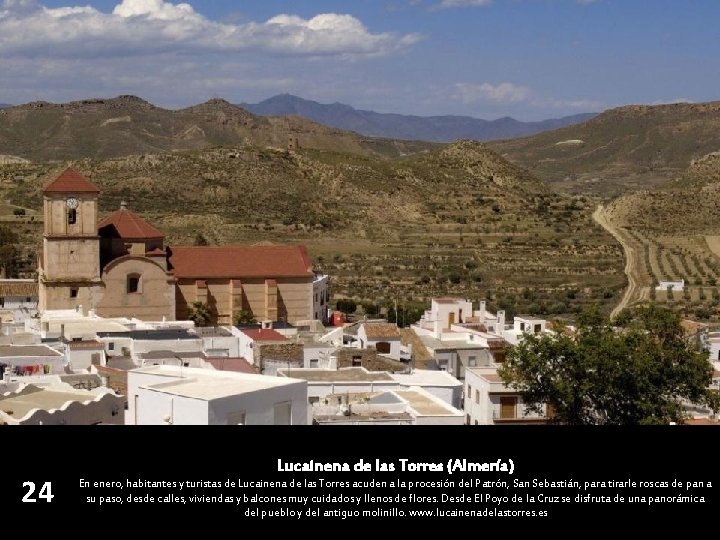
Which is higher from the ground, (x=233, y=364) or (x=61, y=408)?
(x=61, y=408)

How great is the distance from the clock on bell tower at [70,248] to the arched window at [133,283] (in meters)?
1.07

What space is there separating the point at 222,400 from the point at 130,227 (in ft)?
100

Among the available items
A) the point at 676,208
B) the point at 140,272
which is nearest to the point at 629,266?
the point at 676,208

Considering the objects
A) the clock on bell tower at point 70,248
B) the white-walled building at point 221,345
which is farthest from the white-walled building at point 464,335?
the clock on bell tower at point 70,248

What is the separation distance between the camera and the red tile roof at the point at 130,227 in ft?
146

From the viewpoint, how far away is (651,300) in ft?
205

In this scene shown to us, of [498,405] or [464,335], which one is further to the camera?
[464,335]

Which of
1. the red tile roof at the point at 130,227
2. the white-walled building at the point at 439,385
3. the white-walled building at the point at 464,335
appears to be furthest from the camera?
the red tile roof at the point at 130,227

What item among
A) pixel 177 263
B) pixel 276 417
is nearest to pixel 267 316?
pixel 177 263

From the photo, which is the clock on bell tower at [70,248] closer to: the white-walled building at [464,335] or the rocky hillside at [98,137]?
the white-walled building at [464,335]

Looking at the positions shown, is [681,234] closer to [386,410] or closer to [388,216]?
[388,216]

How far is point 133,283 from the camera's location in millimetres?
44094

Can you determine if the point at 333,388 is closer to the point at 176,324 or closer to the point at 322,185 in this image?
the point at 176,324
